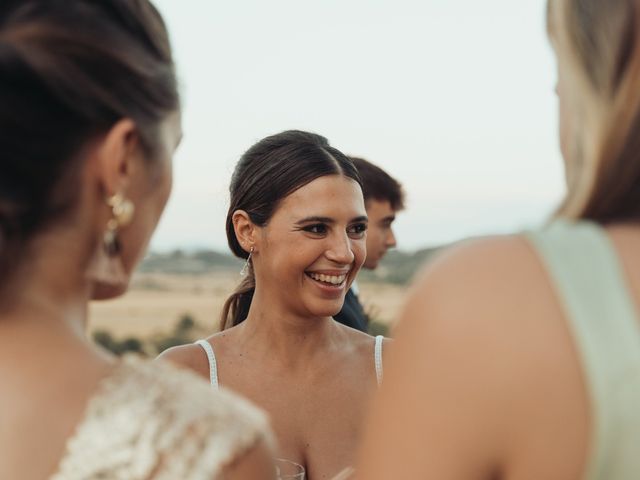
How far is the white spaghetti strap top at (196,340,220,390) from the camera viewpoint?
4211 millimetres

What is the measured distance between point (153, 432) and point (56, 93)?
0.54 meters

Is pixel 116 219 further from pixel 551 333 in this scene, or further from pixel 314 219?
pixel 314 219

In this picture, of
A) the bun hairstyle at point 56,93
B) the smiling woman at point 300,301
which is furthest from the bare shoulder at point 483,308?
the smiling woman at point 300,301

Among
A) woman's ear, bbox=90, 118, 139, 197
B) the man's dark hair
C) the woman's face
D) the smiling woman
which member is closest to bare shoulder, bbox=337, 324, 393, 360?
the smiling woman

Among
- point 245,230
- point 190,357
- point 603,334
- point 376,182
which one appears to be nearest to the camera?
point 603,334

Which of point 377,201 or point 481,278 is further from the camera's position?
point 377,201

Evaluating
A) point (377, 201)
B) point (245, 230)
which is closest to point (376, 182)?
point (377, 201)

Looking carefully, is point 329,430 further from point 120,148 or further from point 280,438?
point 120,148

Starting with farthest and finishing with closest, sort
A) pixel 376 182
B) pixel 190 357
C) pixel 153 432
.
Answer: pixel 376 182, pixel 190 357, pixel 153 432

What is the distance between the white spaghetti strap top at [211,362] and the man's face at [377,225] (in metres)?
2.64

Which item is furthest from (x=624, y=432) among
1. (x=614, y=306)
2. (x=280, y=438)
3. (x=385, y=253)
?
(x=385, y=253)

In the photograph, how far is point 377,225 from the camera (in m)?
6.87

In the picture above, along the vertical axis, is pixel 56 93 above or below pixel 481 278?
above

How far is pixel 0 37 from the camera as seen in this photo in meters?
1.25
